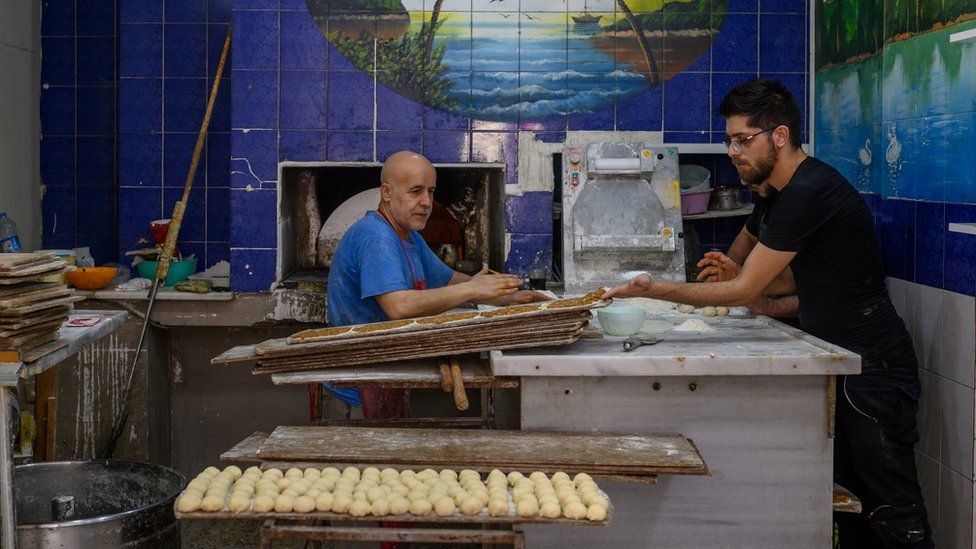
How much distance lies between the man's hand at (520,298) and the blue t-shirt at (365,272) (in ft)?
1.20

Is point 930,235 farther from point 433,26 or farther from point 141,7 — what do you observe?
point 141,7

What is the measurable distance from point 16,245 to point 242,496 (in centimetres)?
347

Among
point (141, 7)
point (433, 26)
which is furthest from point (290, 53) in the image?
point (141, 7)

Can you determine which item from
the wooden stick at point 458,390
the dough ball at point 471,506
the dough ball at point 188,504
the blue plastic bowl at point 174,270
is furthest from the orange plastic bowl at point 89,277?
the dough ball at point 471,506

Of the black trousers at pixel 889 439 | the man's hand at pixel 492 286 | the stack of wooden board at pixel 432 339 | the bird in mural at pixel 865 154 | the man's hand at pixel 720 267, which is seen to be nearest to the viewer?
the stack of wooden board at pixel 432 339

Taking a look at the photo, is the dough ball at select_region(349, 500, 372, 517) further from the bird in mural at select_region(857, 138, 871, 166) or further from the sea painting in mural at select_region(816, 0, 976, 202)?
the bird in mural at select_region(857, 138, 871, 166)

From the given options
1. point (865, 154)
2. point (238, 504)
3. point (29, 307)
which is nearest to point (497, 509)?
point (238, 504)

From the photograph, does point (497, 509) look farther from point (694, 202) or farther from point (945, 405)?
point (694, 202)

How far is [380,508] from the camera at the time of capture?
8.64 feet

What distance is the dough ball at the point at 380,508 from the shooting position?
2.63 metres

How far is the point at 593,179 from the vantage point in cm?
542

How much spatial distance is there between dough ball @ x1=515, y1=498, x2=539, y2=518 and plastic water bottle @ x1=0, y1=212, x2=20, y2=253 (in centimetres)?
393

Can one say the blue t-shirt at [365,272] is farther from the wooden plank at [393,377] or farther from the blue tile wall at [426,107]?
the blue tile wall at [426,107]

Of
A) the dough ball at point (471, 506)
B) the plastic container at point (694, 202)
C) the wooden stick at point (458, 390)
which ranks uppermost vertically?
the plastic container at point (694, 202)
